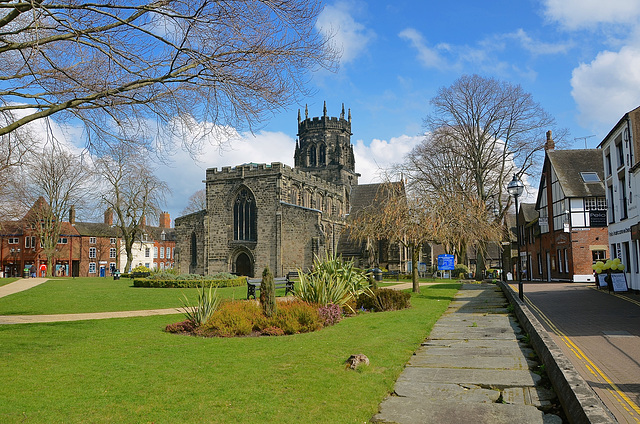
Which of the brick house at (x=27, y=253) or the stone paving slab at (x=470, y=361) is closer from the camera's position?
the stone paving slab at (x=470, y=361)

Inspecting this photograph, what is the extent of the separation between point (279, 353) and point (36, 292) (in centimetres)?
1947

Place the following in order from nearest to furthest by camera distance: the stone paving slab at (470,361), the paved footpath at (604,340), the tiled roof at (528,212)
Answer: the paved footpath at (604,340)
the stone paving slab at (470,361)
the tiled roof at (528,212)

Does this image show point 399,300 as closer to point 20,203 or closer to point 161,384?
point 161,384

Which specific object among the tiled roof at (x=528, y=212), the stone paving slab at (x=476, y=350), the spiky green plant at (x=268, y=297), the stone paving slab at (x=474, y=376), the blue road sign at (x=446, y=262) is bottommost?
the stone paving slab at (x=474, y=376)

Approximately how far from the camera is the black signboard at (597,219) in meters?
31.0

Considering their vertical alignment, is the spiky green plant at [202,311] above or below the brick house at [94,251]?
below

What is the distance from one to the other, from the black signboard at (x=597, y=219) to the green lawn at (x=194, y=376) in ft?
81.6

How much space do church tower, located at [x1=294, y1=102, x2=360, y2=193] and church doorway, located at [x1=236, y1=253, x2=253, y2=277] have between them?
20224mm

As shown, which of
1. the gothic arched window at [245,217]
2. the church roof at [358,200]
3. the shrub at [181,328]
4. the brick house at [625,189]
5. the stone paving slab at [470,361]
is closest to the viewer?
the stone paving slab at [470,361]

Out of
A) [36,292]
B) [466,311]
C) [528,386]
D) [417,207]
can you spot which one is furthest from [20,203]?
[528,386]

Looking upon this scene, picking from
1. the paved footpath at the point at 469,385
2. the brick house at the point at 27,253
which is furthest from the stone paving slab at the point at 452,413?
the brick house at the point at 27,253

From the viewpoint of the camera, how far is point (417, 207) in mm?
20094

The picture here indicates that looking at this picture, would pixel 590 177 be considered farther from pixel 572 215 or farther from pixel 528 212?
pixel 528 212

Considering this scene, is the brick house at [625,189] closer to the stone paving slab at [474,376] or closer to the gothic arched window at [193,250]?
the stone paving slab at [474,376]
